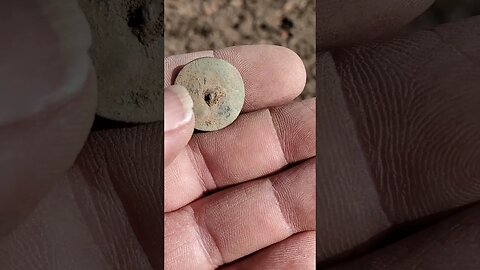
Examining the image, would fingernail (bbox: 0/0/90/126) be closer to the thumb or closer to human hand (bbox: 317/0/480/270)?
the thumb

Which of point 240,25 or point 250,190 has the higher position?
point 240,25

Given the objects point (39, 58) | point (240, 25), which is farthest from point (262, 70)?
point (39, 58)

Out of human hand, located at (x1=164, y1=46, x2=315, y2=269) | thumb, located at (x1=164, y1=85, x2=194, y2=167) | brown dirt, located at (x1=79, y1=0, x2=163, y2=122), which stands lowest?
human hand, located at (x1=164, y1=46, x2=315, y2=269)

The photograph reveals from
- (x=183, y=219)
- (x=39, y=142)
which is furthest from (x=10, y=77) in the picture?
(x=183, y=219)

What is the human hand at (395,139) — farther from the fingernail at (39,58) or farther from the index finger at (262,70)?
the fingernail at (39,58)

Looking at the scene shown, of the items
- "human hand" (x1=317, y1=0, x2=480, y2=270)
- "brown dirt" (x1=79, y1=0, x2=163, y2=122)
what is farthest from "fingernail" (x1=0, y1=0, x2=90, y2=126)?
"human hand" (x1=317, y1=0, x2=480, y2=270)

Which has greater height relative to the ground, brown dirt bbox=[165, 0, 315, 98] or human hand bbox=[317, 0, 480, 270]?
brown dirt bbox=[165, 0, 315, 98]

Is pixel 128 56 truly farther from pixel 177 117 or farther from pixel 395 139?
pixel 395 139
